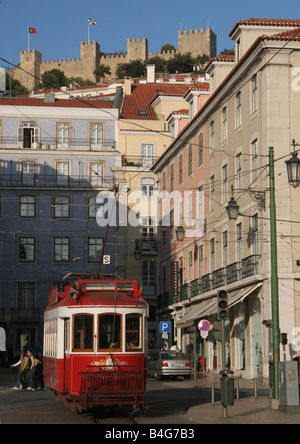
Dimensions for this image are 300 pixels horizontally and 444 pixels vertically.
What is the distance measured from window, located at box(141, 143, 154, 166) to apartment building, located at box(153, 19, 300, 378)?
1516 centimetres

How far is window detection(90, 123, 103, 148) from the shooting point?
212ft

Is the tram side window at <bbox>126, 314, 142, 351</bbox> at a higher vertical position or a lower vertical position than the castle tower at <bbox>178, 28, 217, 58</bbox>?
lower

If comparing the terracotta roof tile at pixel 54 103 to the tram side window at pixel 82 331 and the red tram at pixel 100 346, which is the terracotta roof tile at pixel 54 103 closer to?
the red tram at pixel 100 346

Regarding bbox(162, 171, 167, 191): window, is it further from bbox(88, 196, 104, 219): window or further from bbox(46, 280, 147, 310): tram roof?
bbox(46, 280, 147, 310): tram roof

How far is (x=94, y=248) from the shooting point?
62.6 metres

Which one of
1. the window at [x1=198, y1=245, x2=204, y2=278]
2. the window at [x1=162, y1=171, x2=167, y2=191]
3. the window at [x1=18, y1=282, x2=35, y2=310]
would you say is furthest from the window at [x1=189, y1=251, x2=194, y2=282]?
the window at [x1=18, y1=282, x2=35, y2=310]

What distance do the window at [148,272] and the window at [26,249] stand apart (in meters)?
8.10

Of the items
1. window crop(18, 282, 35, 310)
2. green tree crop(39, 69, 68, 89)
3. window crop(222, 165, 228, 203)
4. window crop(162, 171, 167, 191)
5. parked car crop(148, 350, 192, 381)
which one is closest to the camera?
parked car crop(148, 350, 192, 381)

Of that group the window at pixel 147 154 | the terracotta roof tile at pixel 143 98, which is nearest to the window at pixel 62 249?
the window at pixel 147 154

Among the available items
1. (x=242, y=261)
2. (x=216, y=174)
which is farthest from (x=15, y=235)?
(x=242, y=261)

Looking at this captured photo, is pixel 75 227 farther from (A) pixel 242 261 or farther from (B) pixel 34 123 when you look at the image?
(A) pixel 242 261

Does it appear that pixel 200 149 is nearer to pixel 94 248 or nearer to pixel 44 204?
pixel 94 248

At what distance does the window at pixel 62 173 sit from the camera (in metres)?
63.1

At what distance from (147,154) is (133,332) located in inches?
1867
